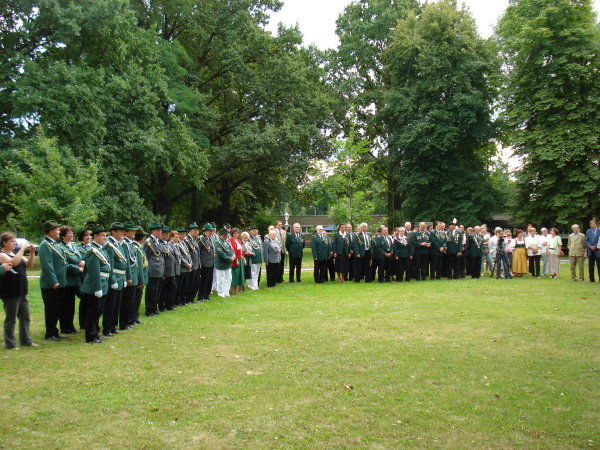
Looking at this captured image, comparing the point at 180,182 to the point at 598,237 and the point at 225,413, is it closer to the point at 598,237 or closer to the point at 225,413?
the point at 598,237

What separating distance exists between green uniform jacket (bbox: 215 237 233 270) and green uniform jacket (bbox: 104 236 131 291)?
5172 mm

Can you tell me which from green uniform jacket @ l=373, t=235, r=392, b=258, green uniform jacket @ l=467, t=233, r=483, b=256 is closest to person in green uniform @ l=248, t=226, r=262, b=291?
green uniform jacket @ l=373, t=235, r=392, b=258

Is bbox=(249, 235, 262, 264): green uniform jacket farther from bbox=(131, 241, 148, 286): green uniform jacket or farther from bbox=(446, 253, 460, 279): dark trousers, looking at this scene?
bbox=(446, 253, 460, 279): dark trousers

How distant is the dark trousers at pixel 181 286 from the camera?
13.4 m

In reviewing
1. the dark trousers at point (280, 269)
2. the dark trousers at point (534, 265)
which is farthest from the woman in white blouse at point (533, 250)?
the dark trousers at point (280, 269)

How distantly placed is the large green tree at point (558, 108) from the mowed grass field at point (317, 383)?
20.9 metres

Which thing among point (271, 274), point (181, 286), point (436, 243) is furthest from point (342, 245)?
point (181, 286)

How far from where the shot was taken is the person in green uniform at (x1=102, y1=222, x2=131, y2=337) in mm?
9414

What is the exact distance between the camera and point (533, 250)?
789 inches

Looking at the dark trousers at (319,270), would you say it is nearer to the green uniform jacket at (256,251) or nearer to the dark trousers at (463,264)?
the green uniform jacket at (256,251)

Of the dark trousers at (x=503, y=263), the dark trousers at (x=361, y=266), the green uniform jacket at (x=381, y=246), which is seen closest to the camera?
the green uniform jacket at (x=381, y=246)

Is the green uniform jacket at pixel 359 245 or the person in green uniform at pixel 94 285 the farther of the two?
the green uniform jacket at pixel 359 245

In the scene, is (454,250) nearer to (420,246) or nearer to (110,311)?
(420,246)

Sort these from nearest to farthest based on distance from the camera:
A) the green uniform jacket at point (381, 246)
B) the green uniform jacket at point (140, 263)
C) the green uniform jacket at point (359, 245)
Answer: the green uniform jacket at point (140, 263)
the green uniform jacket at point (381, 246)
the green uniform jacket at point (359, 245)
